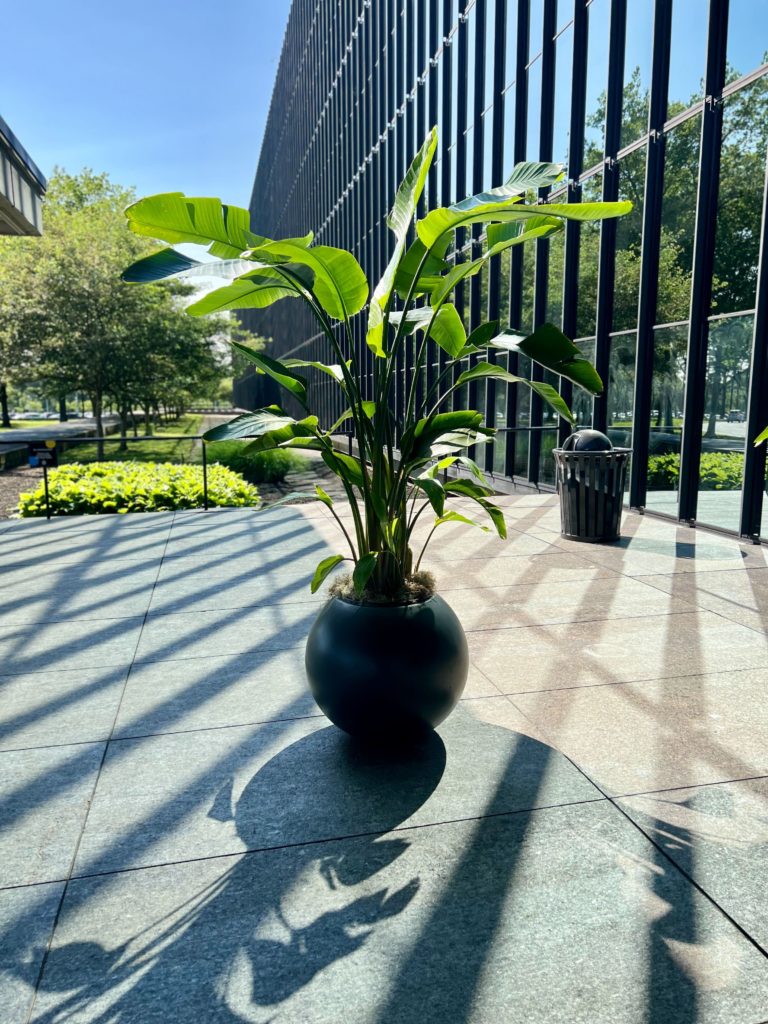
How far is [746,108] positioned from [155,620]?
363 inches

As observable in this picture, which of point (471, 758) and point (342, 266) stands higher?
point (342, 266)

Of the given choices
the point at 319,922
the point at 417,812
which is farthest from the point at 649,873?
the point at 319,922

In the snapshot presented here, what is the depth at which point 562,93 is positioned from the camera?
48.3 feet

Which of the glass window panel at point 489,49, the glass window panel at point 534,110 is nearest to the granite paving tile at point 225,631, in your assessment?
the glass window panel at point 534,110

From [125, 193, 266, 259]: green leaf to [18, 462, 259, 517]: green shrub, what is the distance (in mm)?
9394

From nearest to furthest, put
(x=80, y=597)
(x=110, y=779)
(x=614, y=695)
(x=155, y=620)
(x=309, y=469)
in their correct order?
(x=110, y=779), (x=614, y=695), (x=155, y=620), (x=80, y=597), (x=309, y=469)

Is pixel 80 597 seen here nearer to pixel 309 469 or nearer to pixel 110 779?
pixel 110 779

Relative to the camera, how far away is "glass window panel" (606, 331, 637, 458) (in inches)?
490

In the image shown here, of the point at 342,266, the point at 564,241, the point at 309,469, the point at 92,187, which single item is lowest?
the point at 309,469

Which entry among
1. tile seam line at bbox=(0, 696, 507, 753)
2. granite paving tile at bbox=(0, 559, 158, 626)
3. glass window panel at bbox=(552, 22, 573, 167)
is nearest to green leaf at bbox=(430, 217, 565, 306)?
tile seam line at bbox=(0, 696, 507, 753)

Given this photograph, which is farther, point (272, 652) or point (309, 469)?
point (309, 469)

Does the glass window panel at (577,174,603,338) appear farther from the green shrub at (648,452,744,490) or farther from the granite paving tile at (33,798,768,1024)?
the granite paving tile at (33,798,768,1024)

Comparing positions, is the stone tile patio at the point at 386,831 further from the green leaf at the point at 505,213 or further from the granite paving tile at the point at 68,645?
the green leaf at the point at 505,213

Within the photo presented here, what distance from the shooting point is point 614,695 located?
4543mm
